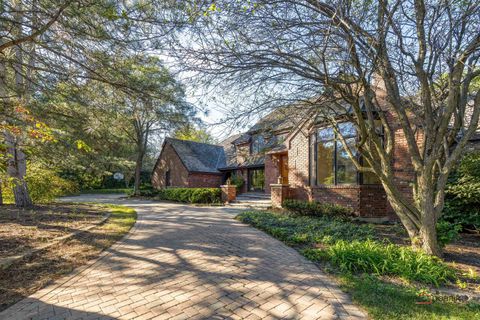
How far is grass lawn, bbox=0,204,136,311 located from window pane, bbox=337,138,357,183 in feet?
25.9

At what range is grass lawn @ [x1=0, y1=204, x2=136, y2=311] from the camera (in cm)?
384

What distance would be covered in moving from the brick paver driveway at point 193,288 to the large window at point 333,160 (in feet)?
17.5

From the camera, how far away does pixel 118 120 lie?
6.35 metres

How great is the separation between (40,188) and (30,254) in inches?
352

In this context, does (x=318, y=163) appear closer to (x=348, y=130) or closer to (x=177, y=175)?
(x=348, y=130)

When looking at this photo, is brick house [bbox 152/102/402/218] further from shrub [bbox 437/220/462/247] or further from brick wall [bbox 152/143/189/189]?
shrub [bbox 437/220/462/247]

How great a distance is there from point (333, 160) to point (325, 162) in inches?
19.6

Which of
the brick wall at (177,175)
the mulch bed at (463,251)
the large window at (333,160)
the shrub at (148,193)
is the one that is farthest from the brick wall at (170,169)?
the mulch bed at (463,251)

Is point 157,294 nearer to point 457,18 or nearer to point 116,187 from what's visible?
point 457,18

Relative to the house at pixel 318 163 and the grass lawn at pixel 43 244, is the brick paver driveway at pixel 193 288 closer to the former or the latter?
the grass lawn at pixel 43 244

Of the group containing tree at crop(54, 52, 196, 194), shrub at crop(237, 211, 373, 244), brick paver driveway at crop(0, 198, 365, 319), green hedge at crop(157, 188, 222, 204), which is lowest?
brick paver driveway at crop(0, 198, 365, 319)

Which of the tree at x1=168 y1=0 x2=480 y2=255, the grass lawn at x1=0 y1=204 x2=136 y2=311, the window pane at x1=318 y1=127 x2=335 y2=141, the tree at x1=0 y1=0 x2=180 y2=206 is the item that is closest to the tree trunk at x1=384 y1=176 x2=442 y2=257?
the tree at x1=168 y1=0 x2=480 y2=255

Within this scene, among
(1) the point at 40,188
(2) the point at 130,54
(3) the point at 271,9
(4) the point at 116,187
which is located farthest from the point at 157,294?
(4) the point at 116,187

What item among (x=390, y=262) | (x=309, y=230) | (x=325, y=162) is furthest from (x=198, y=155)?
(x=390, y=262)
